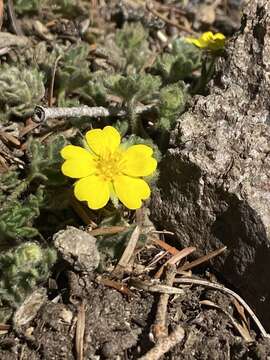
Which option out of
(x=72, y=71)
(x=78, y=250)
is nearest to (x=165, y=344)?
(x=78, y=250)

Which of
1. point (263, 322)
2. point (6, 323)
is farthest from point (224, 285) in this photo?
point (6, 323)

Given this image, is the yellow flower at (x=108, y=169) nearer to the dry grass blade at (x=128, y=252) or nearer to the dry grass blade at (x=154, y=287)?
→ the dry grass blade at (x=128, y=252)

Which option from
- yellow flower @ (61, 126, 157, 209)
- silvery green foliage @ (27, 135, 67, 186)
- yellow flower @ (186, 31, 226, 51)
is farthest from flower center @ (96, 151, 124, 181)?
yellow flower @ (186, 31, 226, 51)

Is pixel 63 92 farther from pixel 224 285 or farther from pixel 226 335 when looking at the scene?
pixel 226 335

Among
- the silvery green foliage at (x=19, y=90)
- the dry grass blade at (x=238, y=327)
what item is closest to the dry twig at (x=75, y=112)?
the silvery green foliage at (x=19, y=90)

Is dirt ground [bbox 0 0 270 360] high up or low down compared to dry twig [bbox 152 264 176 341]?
down

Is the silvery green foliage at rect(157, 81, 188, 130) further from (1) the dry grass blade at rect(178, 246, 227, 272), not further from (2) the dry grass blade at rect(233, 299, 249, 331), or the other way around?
(2) the dry grass blade at rect(233, 299, 249, 331)

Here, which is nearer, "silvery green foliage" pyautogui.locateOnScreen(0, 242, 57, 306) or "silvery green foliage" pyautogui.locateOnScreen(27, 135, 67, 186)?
"silvery green foliage" pyautogui.locateOnScreen(0, 242, 57, 306)
